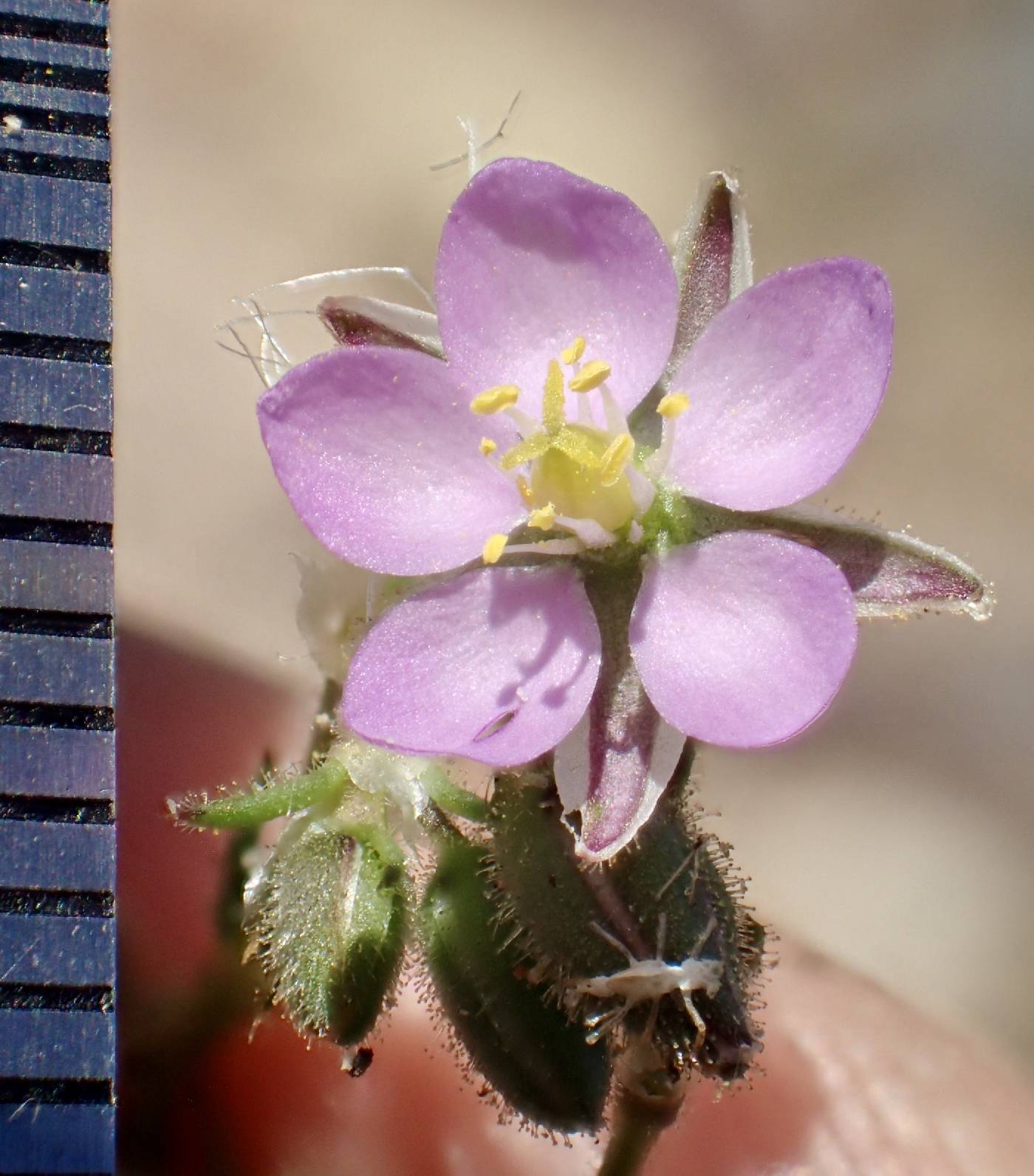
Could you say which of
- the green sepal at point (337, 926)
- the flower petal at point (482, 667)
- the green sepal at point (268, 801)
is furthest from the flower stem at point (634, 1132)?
the flower petal at point (482, 667)

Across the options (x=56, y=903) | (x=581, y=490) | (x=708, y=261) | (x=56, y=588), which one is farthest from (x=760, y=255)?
(x=56, y=903)

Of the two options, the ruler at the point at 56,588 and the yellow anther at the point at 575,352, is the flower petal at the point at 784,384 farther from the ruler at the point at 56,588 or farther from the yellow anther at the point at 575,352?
the ruler at the point at 56,588

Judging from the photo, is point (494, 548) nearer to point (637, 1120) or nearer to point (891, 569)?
point (891, 569)

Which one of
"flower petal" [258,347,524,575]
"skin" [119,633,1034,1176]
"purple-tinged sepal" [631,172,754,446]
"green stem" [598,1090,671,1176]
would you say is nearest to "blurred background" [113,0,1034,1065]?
"skin" [119,633,1034,1176]

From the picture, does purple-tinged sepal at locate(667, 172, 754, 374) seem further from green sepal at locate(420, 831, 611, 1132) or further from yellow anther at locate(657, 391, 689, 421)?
green sepal at locate(420, 831, 611, 1132)

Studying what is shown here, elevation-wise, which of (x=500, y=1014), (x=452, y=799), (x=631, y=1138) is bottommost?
(x=631, y=1138)

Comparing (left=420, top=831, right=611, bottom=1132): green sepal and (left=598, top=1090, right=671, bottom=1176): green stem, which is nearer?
(left=420, top=831, right=611, bottom=1132): green sepal
